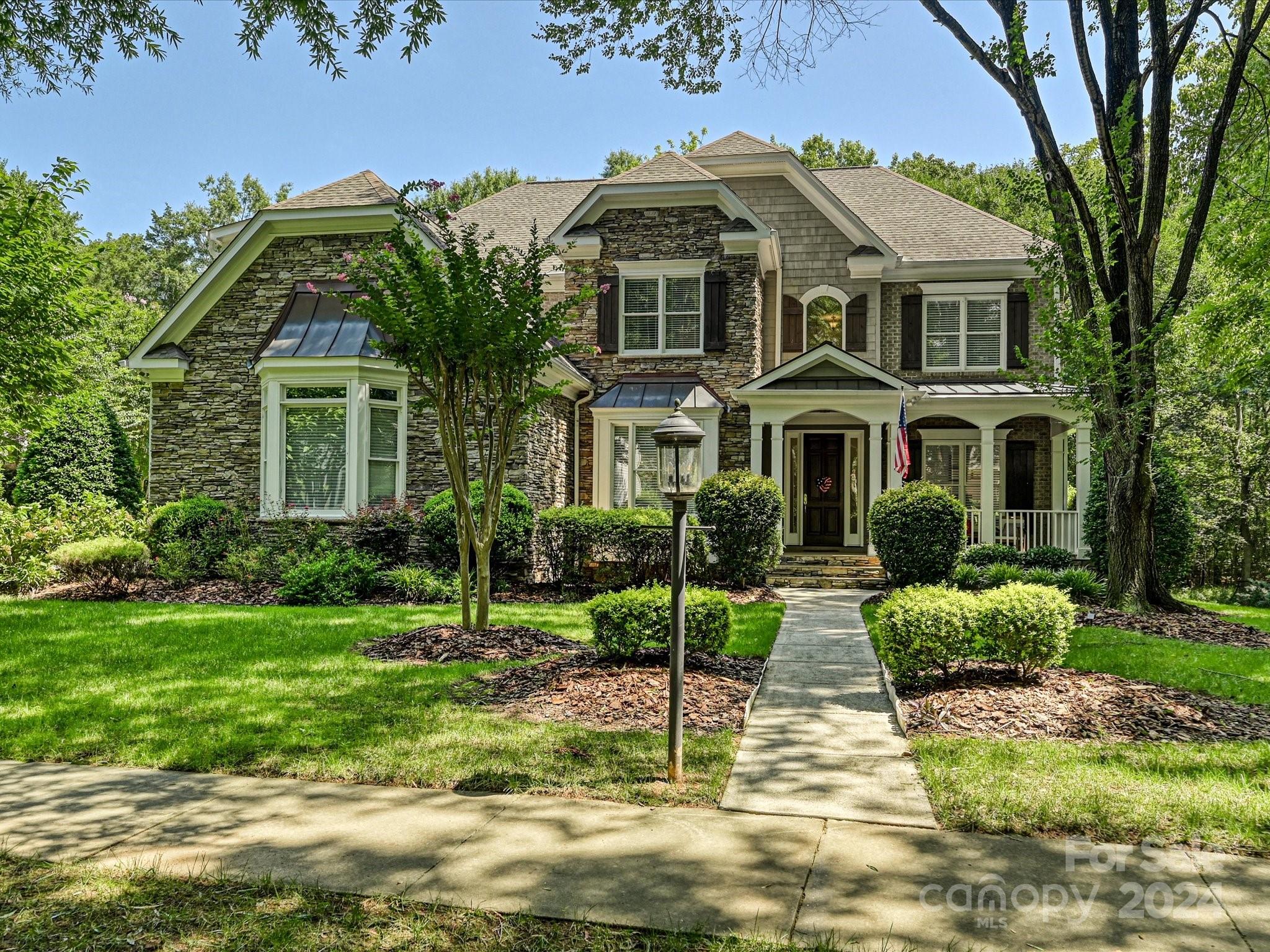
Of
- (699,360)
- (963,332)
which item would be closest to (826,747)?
(699,360)

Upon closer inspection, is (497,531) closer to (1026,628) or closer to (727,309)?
(727,309)

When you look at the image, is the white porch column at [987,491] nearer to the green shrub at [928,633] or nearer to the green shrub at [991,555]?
the green shrub at [991,555]

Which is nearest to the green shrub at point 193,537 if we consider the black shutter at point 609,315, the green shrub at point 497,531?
the green shrub at point 497,531

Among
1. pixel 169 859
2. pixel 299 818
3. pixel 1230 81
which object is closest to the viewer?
pixel 169 859

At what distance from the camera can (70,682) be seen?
6746mm

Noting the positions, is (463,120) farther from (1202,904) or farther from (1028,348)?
(1028,348)

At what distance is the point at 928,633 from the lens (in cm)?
627

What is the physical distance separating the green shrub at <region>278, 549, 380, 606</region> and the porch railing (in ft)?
34.6

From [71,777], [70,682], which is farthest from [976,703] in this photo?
[70,682]

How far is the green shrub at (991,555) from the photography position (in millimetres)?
14203

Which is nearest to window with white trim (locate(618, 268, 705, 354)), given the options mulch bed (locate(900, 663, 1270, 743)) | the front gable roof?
the front gable roof

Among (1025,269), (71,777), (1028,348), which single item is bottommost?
(71,777)

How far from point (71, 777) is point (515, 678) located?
3.03 metres

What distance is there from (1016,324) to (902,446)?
532 cm
